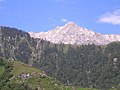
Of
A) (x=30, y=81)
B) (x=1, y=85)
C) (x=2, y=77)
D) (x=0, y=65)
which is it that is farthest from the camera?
(x=30, y=81)

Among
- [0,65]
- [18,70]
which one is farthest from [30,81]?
[18,70]

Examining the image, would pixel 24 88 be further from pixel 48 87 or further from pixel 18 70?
pixel 18 70

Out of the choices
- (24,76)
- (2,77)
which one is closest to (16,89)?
(2,77)

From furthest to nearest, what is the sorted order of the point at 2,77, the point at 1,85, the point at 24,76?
1. the point at 24,76
2. the point at 2,77
3. the point at 1,85

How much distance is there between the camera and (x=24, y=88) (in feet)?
180

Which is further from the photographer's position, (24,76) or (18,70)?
(18,70)

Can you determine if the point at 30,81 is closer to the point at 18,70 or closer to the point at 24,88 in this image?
the point at 18,70

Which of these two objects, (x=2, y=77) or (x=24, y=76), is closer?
(x=2, y=77)

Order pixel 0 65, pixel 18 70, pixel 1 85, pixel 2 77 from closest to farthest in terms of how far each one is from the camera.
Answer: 1. pixel 1 85
2. pixel 2 77
3. pixel 0 65
4. pixel 18 70

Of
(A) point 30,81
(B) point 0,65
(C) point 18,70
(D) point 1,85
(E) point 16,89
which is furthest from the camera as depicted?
(C) point 18,70

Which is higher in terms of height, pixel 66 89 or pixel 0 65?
pixel 0 65

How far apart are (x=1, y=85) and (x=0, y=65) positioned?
33.3 metres

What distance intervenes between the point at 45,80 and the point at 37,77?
3.46 metres

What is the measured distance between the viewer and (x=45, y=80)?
331 feet
